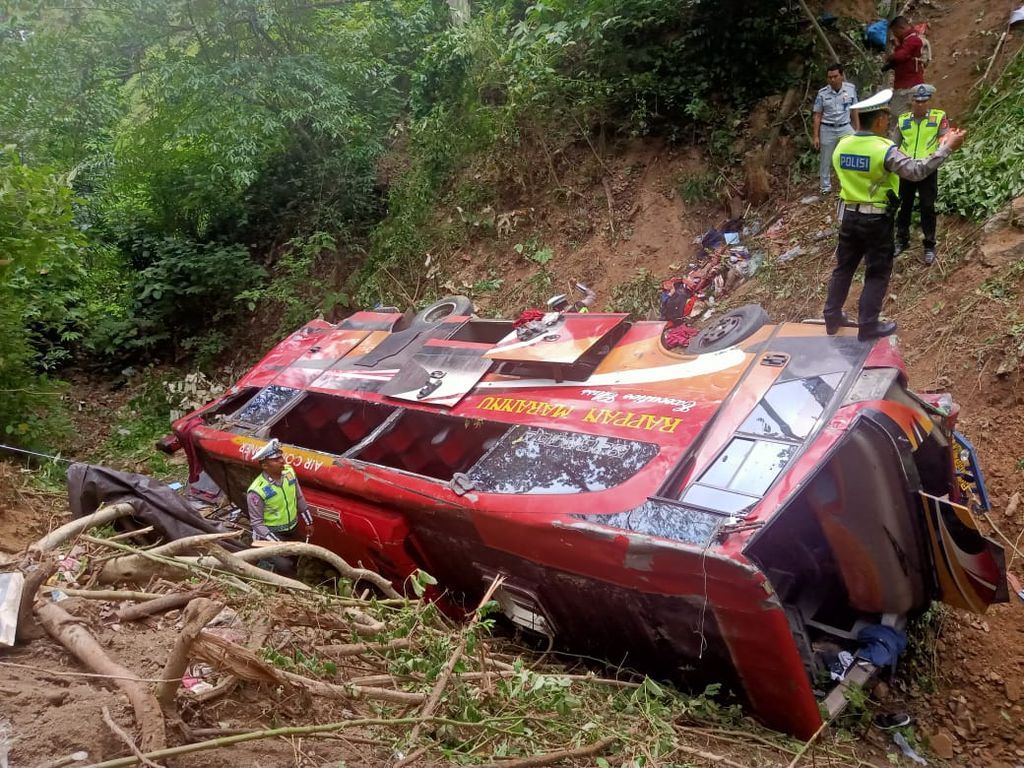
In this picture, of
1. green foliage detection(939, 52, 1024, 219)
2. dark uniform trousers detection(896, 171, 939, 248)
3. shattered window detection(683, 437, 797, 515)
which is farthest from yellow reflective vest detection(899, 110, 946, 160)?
shattered window detection(683, 437, 797, 515)

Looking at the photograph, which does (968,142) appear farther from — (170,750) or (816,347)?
(170,750)

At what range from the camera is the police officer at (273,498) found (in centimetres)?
433

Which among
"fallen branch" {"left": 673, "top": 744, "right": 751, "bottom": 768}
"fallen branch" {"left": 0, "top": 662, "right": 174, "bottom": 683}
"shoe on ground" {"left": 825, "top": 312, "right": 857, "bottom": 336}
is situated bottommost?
"fallen branch" {"left": 673, "top": 744, "right": 751, "bottom": 768}

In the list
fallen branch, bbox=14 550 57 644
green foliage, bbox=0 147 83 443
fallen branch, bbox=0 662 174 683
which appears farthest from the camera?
green foliage, bbox=0 147 83 443

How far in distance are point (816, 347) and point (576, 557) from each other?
1689mm

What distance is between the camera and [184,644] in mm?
2197

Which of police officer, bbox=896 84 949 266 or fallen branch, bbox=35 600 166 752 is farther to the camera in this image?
police officer, bbox=896 84 949 266

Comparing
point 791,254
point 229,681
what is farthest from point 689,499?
point 791,254

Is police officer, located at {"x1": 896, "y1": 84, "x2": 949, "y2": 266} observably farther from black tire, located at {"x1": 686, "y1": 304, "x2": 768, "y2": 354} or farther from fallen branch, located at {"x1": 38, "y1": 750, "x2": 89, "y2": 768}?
fallen branch, located at {"x1": 38, "y1": 750, "x2": 89, "y2": 768}

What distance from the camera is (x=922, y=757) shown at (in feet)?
11.1

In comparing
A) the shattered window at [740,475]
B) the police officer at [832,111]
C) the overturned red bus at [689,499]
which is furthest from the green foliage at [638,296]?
the shattered window at [740,475]

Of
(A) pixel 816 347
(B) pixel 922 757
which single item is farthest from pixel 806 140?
(B) pixel 922 757

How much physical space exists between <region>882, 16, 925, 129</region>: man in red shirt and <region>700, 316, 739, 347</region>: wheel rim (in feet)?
12.3

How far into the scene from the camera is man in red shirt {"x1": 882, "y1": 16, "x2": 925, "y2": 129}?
6438 mm
